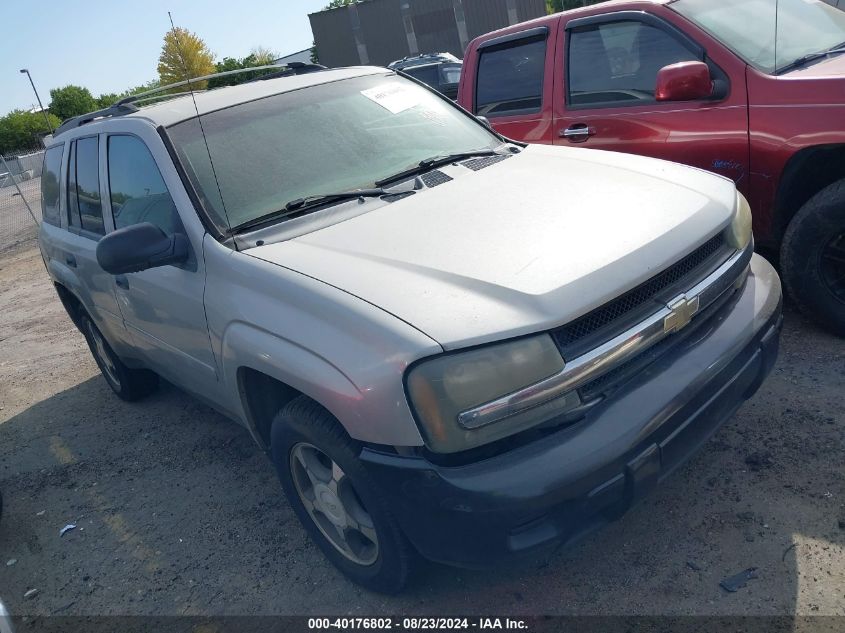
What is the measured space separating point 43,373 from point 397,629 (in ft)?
15.7

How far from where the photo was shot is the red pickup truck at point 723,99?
3648mm

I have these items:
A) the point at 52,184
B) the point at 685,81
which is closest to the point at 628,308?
the point at 685,81

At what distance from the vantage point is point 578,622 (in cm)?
239

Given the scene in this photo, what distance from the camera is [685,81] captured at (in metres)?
3.92

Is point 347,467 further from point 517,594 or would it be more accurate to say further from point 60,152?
point 60,152

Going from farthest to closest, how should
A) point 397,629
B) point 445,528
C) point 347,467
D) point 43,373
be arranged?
point 43,373 < point 397,629 < point 347,467 < point 445,528

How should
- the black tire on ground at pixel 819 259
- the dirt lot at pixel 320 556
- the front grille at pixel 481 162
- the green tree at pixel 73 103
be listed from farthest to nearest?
the green tree at pixel 73 103, the black tire on ground at pixel 819 259, the front grille at pixel 481 162, the dirt lot at pixel 320 556

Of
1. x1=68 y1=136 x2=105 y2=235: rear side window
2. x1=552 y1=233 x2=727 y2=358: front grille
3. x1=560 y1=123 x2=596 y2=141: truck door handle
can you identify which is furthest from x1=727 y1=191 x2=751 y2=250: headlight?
x1=68 y1=136 x2=105 y2=235: rear side window

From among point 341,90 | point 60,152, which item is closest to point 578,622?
point 341,90

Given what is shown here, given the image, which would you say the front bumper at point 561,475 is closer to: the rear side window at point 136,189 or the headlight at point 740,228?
the headlight at point 740,228

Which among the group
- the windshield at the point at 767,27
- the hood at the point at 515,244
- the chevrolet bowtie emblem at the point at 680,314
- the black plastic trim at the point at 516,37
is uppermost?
the black plastic trim at the point at 516,37

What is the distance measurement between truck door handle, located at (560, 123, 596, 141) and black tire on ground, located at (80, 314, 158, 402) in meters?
3.23

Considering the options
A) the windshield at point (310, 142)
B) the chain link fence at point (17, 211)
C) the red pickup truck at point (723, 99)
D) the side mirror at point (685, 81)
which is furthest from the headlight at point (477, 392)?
the chain link fence at point (17, 211)

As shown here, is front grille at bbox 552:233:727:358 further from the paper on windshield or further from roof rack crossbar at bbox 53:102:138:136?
roof rack crossbar at bbox 53:102:138:136
